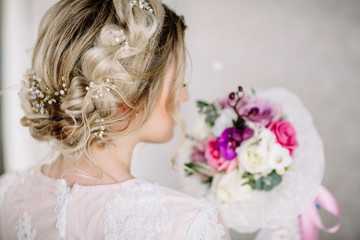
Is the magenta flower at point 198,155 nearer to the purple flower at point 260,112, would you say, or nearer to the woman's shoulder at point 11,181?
the purple flower at point 260,112

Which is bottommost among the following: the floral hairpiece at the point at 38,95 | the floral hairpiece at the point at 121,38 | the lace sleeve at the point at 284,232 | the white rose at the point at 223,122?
the lace sleeve at the point at 284,232

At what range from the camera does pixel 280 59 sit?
1675 mm

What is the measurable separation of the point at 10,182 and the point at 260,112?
2.93 feet

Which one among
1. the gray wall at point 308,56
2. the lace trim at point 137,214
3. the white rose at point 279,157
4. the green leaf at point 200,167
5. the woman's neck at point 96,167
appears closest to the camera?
the lace trim at point 137,214

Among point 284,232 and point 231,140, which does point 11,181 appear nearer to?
point 231,140

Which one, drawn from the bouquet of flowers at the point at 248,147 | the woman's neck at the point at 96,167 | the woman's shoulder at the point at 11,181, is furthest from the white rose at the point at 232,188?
the woman's shoulder at the point at 11,181

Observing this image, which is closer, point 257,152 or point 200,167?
point 257,152

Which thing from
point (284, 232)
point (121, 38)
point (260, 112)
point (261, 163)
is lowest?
point (284, 232)

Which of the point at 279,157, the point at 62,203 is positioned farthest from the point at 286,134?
the point at 62,203

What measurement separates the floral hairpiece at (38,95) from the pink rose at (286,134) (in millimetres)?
682

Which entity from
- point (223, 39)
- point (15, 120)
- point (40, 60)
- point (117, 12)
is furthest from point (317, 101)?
point (15, 120)

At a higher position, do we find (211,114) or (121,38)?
(121,38)

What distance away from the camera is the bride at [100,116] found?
0.77m

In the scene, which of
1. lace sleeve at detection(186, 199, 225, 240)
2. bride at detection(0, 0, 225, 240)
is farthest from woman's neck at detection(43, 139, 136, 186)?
lace sleeve at detection(186, 199, 225, 240)
